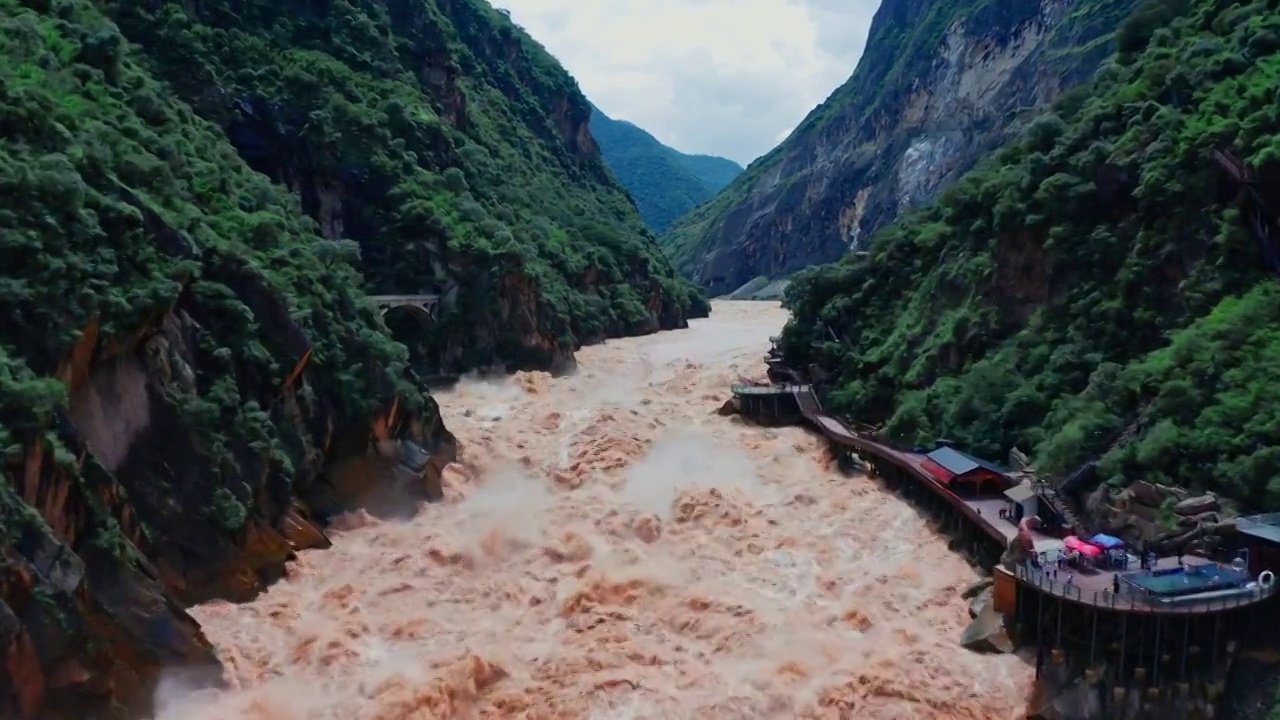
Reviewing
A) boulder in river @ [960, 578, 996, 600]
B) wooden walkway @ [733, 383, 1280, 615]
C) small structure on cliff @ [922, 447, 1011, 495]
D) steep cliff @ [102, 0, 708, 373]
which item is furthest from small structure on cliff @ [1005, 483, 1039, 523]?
steep cliff @ [102, 0, 708, 373]

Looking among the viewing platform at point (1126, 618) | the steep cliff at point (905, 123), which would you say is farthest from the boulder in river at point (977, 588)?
the steep cliff at point (905, 123)

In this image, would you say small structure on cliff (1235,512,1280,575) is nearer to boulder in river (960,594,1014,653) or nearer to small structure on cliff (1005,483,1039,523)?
boulder in river (960,594,1014,653)

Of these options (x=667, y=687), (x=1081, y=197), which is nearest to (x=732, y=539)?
(x=667, y=687)

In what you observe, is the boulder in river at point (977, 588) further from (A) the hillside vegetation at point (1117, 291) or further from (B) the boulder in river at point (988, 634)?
(A) the hillside vegetation at point (1117, 291)

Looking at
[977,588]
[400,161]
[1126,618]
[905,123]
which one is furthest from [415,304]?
[905,123]

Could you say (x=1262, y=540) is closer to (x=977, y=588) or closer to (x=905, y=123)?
(x=977, y=588)

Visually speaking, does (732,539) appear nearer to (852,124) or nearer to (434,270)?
(434,270)
